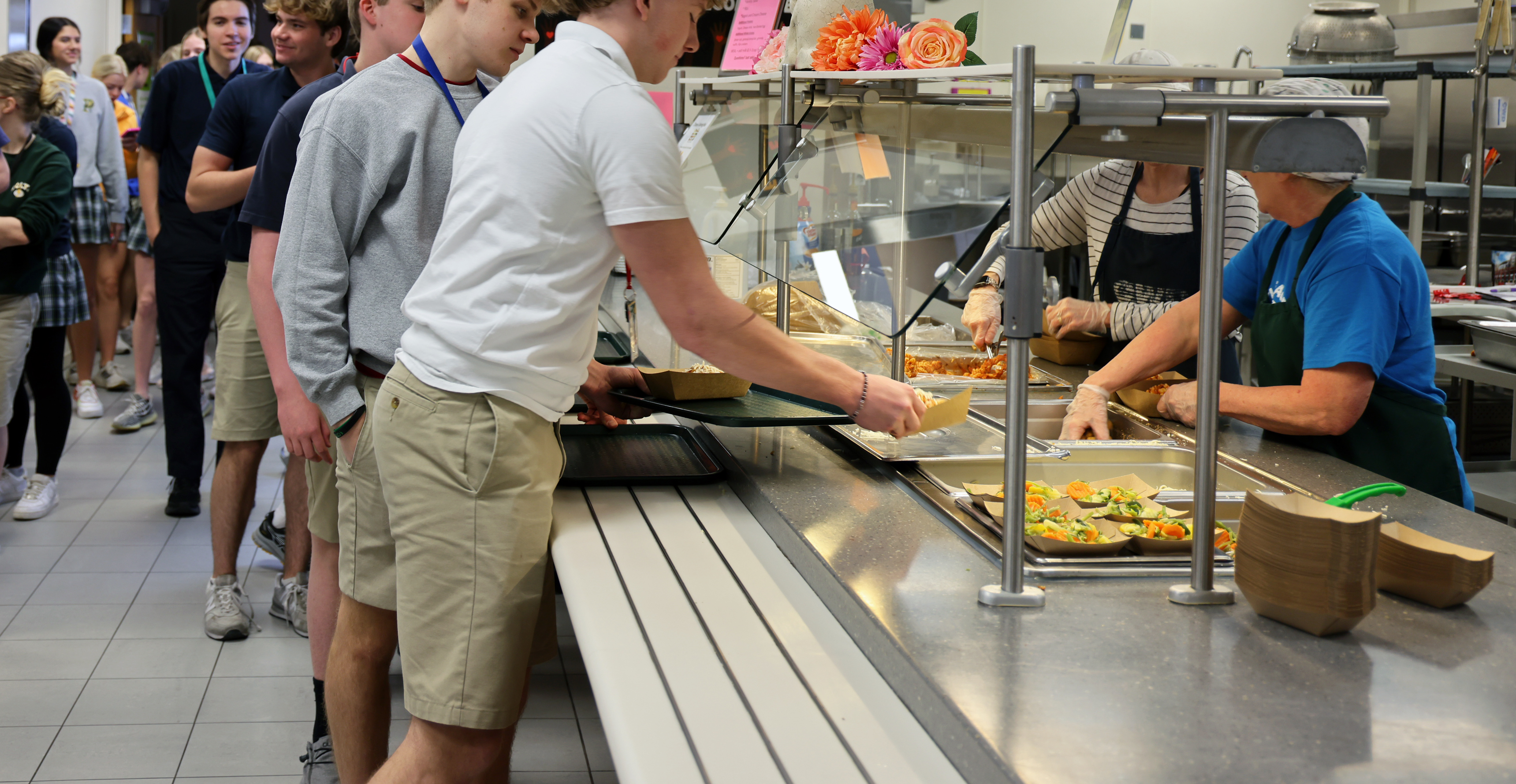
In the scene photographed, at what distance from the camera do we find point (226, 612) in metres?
3.38

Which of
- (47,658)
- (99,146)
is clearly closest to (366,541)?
(47,658)

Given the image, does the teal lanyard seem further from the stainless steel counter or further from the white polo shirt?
the stainless steel counter

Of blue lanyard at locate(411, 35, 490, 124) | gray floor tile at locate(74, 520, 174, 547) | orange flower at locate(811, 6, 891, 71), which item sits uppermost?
orange flower at locate(811, 6, 891, 71)

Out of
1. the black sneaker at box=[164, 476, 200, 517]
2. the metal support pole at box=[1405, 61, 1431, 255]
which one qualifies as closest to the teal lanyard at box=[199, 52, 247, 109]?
the black sneaker at box=[164, 476, 200, 517]

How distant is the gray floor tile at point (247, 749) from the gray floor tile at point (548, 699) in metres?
0.51

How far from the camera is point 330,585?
2393mm

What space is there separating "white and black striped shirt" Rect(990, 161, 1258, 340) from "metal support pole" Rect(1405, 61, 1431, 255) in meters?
1.58

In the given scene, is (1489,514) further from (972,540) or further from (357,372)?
(357,372)

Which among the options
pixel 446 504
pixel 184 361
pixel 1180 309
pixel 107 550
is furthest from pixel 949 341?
pixel 107 550

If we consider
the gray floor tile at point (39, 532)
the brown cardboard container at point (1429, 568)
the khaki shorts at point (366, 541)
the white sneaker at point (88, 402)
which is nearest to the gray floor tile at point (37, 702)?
the gray floor tile at point (39, 532)

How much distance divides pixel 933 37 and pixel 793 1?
0.87 metres

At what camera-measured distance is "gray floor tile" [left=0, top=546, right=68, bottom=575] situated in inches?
152

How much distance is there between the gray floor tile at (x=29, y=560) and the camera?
385 centimetres

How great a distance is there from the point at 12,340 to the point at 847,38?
3.19 m
